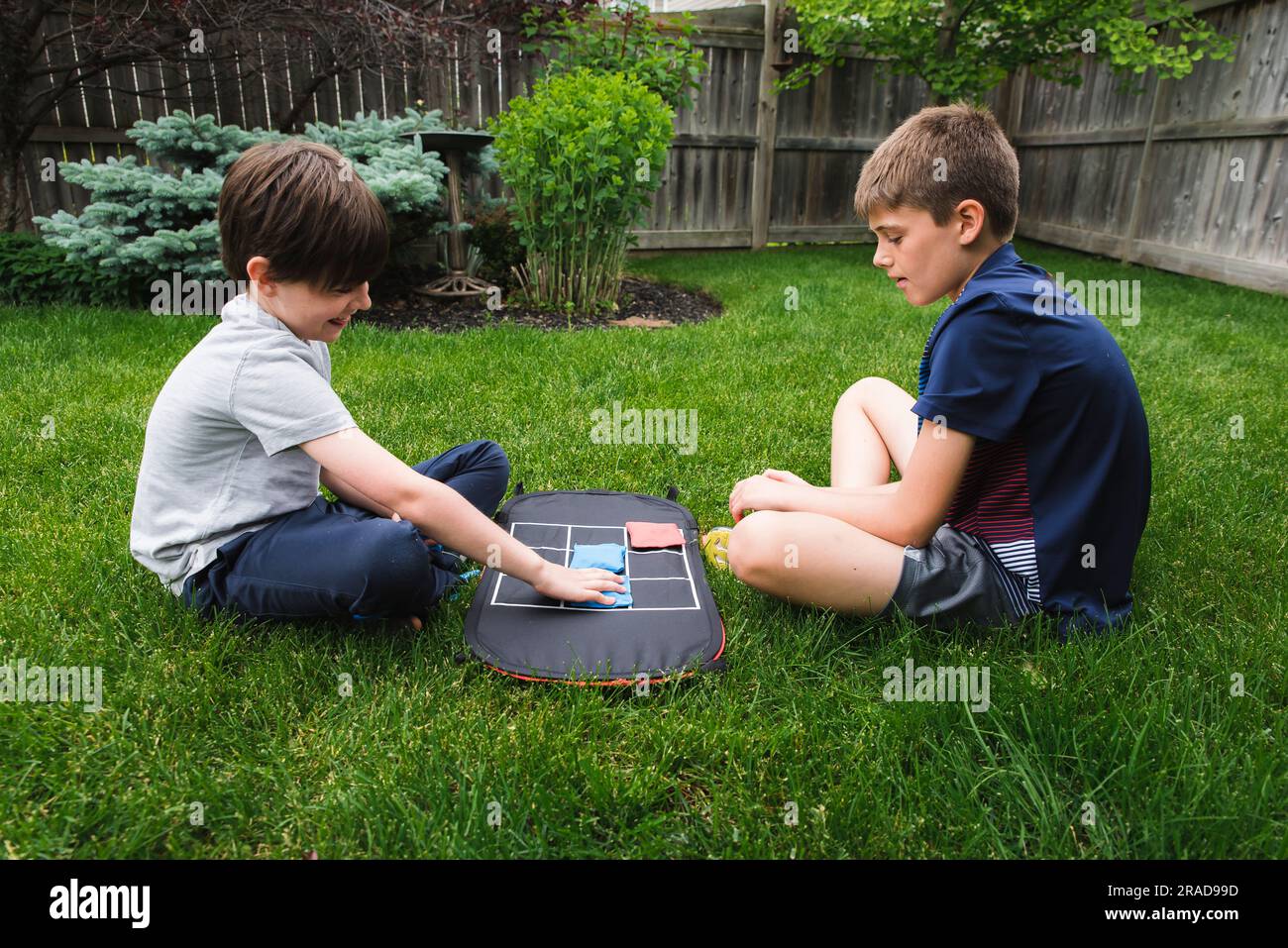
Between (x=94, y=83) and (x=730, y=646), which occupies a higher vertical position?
(x=94, y=83)

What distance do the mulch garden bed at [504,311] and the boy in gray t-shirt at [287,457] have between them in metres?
3.12

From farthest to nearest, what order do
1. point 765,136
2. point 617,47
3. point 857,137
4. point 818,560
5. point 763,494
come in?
point 857,137 < point 765,136 < point 617,47 < point 763,494 < point 818,560

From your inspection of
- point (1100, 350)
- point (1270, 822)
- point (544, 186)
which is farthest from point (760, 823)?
point (544, 186)

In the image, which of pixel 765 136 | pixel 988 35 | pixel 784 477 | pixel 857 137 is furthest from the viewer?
pixel 857 137

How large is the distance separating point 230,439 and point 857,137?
8.97m

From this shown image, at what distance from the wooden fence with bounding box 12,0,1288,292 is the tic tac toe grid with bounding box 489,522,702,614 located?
5.19 m

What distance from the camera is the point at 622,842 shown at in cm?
132

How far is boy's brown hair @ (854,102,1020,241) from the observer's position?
1.71 metres

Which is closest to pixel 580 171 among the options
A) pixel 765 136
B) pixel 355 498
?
pixel 355 498

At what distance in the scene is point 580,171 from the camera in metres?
4.91

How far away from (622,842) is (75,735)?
3.41 ft

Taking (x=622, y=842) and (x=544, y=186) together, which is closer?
(x=622, y=842)

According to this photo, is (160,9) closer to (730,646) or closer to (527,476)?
(527,476)

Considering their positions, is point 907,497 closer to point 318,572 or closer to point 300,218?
point 318,572
